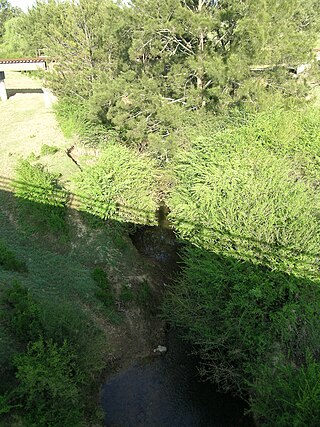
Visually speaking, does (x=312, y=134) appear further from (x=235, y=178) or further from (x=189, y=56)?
(x=189, y=56)

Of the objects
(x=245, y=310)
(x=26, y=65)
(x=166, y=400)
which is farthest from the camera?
(x=26, y=65)

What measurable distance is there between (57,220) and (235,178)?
11814 mm

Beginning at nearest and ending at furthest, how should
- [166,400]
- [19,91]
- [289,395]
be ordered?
[289,395] → [166,400] → [19,91]

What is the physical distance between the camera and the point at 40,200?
75.1 feet

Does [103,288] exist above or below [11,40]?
below

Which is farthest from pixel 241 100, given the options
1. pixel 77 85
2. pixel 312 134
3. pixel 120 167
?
pixel 77 85

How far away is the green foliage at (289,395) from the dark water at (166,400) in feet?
13.0

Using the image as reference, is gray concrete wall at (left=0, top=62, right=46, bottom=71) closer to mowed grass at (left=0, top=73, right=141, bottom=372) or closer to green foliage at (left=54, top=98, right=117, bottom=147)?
green foliage at (left=54, top=98, right=117, bottom=147)

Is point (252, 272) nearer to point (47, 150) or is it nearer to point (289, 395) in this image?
point (289, 395)

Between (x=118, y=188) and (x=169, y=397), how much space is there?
42.6ft

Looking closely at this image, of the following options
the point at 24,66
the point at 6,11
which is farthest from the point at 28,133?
the point at 6,11

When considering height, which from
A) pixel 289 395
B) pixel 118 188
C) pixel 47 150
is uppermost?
pixel 47 150

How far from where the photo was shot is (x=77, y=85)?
30375mm

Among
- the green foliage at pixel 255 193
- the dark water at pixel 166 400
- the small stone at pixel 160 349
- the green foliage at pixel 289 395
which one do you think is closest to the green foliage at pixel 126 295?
the small stone at pixel 160 349
